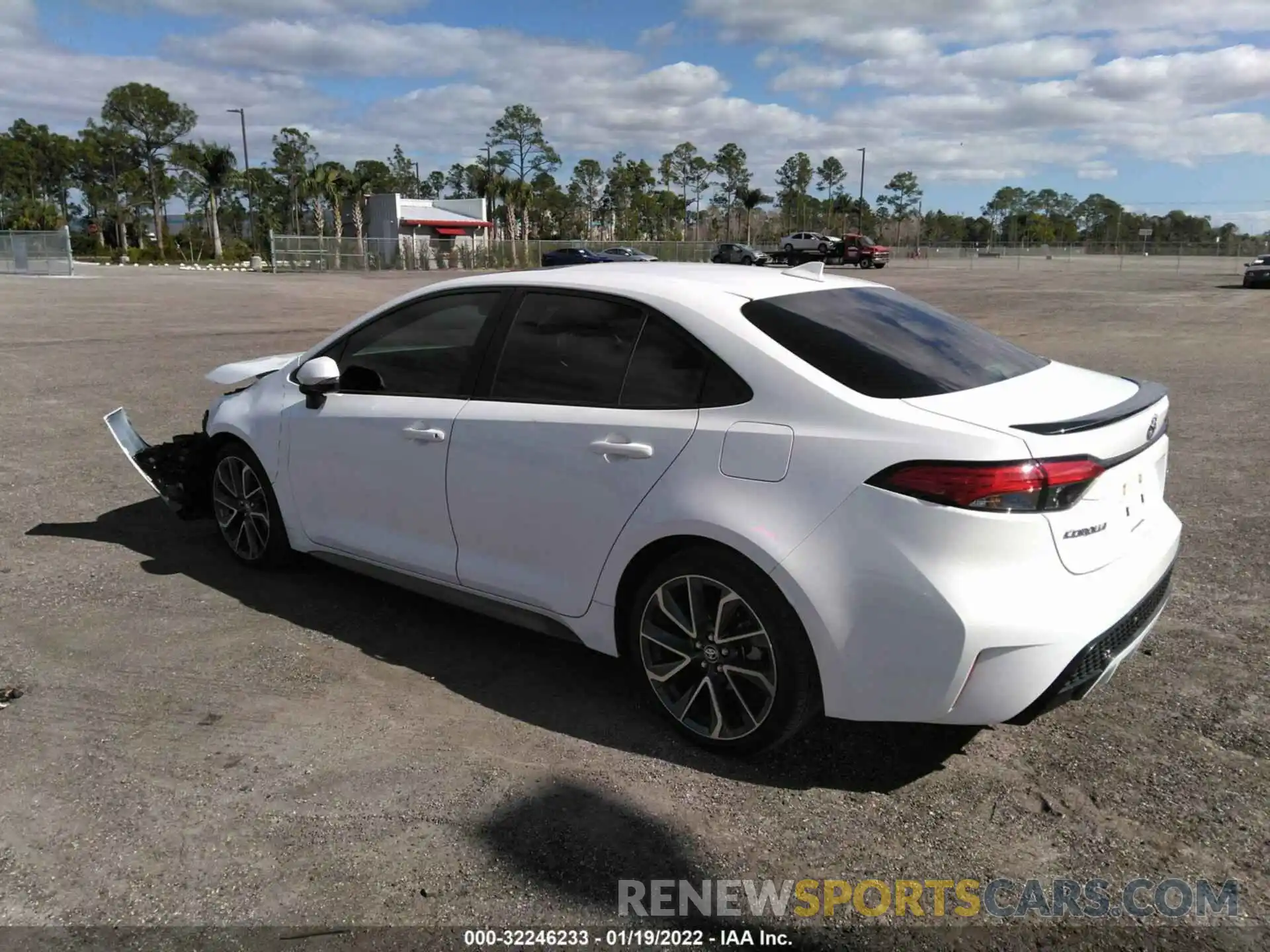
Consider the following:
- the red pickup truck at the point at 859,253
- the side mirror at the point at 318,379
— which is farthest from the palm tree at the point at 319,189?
the side mirror at the point at 318,379

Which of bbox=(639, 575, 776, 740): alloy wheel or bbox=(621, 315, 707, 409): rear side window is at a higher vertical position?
bbox=(621, 315, 707, 409): rear side window

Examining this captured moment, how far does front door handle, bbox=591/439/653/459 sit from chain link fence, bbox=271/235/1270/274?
146 ft

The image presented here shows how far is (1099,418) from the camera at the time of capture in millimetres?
3010

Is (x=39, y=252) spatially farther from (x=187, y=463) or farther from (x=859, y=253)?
(x=187, y=463)

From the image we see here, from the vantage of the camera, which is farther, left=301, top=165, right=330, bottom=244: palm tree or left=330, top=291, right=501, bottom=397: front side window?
left=301, top=165, right=330, bottom=244: palm tree

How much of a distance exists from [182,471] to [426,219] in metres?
66.9

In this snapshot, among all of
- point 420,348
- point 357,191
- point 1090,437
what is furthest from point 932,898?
point 357,191

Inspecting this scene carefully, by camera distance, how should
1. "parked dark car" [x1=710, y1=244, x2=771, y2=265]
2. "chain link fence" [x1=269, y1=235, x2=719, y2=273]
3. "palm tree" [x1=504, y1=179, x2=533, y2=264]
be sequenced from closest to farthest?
"parked dark car" [x1=710, y1=244, x2=771, y2=265] < "chain link fence" [x1=269, y1=235, x2=719, y2=273] < "palm tree" [x1=504, y1=179, x2=533, y2=264]

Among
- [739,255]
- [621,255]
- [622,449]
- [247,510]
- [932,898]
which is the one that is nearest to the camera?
[932,898]

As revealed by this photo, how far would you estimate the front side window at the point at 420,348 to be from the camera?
4.06 m

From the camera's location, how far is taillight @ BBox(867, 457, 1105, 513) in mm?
2729

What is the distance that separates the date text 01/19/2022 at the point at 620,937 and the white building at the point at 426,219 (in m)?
59.9

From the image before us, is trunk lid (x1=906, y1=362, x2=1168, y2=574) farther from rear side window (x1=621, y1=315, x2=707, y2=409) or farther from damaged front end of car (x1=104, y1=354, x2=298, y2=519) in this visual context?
damaged front end of car (x1=104, y1=354, x2=298, y2=519)

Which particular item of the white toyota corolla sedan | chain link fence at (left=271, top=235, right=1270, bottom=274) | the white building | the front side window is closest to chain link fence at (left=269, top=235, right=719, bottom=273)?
chain link fence at (left=271, top=235, right=1270, bottom=274)
